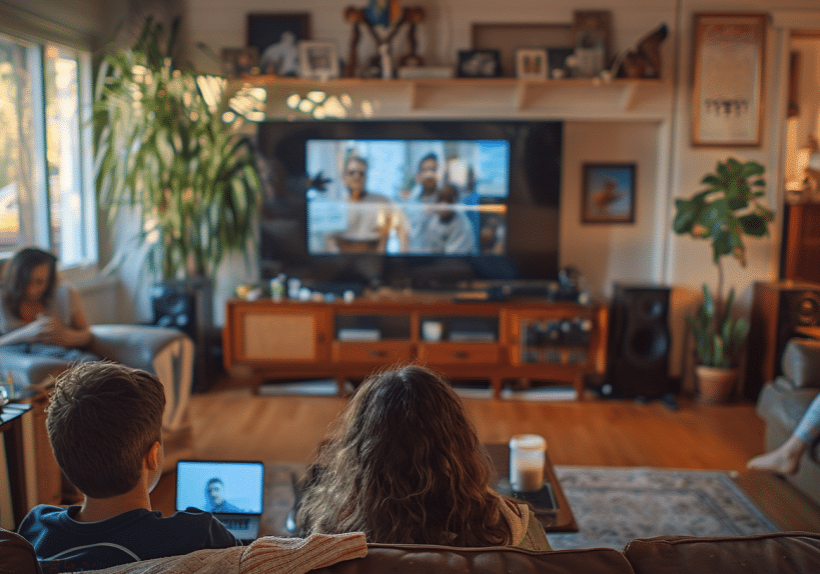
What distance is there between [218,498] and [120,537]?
802mm

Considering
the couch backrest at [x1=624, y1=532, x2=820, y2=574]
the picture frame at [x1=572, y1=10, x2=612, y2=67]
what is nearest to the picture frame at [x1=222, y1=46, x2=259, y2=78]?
the picture frame at [x1=572, y1=10, x2=612, y2=67]

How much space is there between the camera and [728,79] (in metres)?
4.28

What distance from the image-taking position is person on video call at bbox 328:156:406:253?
4395mm

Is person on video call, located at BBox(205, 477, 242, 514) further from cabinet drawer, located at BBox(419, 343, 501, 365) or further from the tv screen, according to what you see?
the tv screen

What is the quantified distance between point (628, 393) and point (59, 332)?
3.17 m

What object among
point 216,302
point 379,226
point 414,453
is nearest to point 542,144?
point 379,226

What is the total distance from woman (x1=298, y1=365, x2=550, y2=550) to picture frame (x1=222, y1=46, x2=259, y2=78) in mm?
3502

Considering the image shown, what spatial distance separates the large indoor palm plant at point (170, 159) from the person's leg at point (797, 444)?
10.3ft

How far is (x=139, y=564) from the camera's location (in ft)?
2.85

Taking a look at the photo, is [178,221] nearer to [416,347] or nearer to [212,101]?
[212,101]

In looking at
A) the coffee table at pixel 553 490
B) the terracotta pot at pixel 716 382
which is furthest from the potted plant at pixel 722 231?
the coffee table at pixel 553 490

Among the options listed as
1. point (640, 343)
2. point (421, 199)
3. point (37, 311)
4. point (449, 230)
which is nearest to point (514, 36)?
point (421, 199)

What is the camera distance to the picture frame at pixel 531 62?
4242 millimetres

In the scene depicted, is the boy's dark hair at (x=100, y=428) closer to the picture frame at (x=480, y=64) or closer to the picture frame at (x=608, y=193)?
the picture frame at (x=480, y=64)
